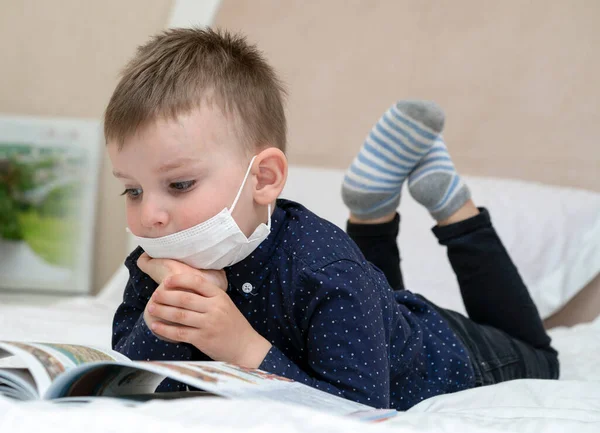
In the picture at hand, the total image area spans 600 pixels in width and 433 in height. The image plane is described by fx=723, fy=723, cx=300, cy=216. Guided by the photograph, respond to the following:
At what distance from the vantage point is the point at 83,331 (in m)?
1.17

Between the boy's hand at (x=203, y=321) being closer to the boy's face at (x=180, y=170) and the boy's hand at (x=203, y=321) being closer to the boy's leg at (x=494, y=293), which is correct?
the boy's face at (x=180, y=170)

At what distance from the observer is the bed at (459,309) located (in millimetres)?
475

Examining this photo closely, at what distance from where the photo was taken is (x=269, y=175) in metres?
0.85

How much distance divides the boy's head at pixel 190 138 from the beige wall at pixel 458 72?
1.09 meters

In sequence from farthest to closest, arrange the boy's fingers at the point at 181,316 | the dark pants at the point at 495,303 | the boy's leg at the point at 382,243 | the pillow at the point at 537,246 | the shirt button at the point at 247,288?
the pillow at the point at 537,246
the boy's leg at the point at 382,243
the dark pants at the point at 495,303
the shirt button at the point at 247,288
the boy's fingers at the point at 181,316

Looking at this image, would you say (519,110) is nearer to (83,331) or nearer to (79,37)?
(83,331)

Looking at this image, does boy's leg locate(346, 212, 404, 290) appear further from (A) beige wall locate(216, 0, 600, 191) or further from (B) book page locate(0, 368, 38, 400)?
(B) book page locate(0, 368, 38, 400)

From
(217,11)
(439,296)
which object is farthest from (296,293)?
(217,11)

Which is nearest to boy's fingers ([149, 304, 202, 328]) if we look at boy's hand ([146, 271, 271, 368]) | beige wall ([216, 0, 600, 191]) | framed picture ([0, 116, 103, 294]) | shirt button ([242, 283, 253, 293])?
boy's hand ([146, 271, 271, 368])

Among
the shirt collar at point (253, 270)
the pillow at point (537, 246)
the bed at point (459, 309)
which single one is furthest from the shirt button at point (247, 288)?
the pillow at point (537, 246)

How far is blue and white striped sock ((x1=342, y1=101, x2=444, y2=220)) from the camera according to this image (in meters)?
1.23

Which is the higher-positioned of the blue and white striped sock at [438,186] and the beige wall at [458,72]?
the beige wall at [458,72]

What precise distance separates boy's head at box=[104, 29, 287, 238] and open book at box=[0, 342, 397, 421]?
0.19 meters

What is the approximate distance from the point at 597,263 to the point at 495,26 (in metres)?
0.67
